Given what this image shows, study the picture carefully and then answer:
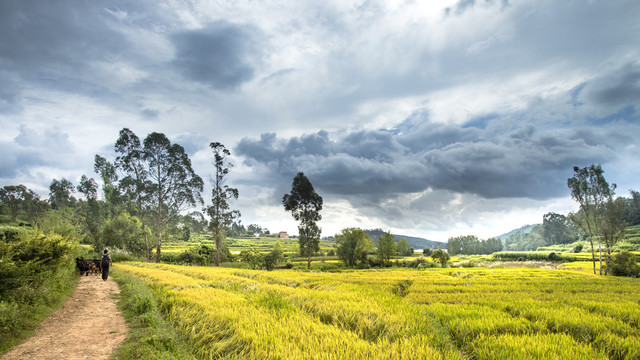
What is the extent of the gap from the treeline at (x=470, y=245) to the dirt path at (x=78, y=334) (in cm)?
17831

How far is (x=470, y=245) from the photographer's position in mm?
168125

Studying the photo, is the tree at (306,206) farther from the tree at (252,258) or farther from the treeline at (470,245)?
the treeline at (470,245)

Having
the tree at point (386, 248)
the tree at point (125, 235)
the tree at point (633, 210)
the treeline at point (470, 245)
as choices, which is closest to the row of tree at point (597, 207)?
the tree at point (386, 248)

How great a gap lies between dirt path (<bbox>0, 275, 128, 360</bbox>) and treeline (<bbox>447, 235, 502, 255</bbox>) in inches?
7020

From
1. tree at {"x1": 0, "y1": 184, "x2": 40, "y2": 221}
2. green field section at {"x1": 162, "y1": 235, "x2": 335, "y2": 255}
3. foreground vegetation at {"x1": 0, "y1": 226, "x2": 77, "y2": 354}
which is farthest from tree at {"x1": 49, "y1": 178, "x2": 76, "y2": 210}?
foreground vegetation at {"x1": 0, "y1": 226, "x2": 77, "y2": 354}

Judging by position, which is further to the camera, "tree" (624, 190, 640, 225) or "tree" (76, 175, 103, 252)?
"tree" (624, 190, 640, 225)

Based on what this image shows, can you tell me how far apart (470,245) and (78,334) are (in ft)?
636

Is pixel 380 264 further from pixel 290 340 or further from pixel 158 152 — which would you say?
pixel 290 340

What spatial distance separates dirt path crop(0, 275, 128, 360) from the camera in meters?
6.24

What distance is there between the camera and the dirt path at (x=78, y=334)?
6.24m

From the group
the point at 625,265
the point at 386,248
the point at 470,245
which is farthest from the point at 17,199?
the point at 470,245

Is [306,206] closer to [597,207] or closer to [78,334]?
[78,334]

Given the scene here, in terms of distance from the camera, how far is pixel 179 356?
5.40m

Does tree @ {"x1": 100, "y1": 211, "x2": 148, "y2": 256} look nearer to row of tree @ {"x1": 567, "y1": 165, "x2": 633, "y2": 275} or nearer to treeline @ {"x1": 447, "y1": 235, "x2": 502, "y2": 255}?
row of tree @ {"x1": 567, "y1": 165, "x2": 633, "y2": 275}
